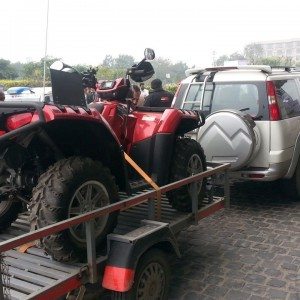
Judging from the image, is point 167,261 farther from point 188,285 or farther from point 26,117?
point 26,117

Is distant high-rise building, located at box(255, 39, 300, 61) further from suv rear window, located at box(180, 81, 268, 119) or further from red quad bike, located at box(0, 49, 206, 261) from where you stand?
red quad bike, located at box(0, 49, 206, 261)

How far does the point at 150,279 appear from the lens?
3316 mm

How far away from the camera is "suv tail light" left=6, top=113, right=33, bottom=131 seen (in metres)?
2.77

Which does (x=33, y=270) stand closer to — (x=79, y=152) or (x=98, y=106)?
(x=79, y=152)

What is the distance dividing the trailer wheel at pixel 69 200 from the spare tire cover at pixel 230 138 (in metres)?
2.77

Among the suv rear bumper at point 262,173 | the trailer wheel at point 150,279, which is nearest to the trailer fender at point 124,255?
the trailer wheel at point 150,279

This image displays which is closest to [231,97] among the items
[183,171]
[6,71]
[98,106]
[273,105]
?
[273,105]

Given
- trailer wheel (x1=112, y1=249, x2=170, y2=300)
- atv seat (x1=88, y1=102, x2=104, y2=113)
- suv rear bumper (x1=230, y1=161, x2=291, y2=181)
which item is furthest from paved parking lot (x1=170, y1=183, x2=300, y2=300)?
atv seat (x1=88, y1=102, x2=104, y2=113)

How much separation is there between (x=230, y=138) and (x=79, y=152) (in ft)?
8.89

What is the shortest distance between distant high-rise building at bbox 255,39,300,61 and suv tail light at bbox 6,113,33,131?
401 feet

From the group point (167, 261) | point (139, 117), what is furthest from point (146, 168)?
point (167, 261)

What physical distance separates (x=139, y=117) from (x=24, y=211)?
143cm

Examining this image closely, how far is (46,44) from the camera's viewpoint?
4.84 m

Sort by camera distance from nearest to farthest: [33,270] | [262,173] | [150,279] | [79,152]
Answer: [33,270] → [150,279] → [79,152] → [262,173]
